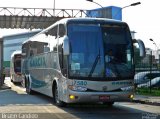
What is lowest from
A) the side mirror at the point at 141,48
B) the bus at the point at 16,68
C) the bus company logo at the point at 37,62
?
the bus at the point at 16,68

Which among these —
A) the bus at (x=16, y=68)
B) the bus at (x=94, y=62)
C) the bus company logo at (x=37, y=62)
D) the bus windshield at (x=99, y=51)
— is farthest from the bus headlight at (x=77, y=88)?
the bus at (x=16, y=68)

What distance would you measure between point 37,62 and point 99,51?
25.0 ft

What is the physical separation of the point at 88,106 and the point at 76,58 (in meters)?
3.23

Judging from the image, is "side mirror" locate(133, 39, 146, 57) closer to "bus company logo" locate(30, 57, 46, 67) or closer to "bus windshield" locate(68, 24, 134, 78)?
"bus windshield" locate(68, 24, 134, 78)

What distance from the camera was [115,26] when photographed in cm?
1589

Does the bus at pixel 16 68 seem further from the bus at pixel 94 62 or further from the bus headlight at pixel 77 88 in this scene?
the bus headlight at pixel 77 88

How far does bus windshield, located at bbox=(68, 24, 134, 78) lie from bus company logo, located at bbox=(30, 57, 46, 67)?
5.08 m

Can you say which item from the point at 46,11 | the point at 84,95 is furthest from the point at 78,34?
the point at 46,11

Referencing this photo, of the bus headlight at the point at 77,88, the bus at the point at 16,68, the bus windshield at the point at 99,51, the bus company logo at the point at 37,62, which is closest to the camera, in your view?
the bus headlight at the point at 77,88

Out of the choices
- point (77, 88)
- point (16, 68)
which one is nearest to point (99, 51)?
point (77, 88)

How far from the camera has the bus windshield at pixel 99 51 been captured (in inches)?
595

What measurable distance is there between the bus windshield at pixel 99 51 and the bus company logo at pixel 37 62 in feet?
16.7

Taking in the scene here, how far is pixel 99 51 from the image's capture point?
15258mm

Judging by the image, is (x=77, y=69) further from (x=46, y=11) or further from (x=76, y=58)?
(x=46, y=11)
